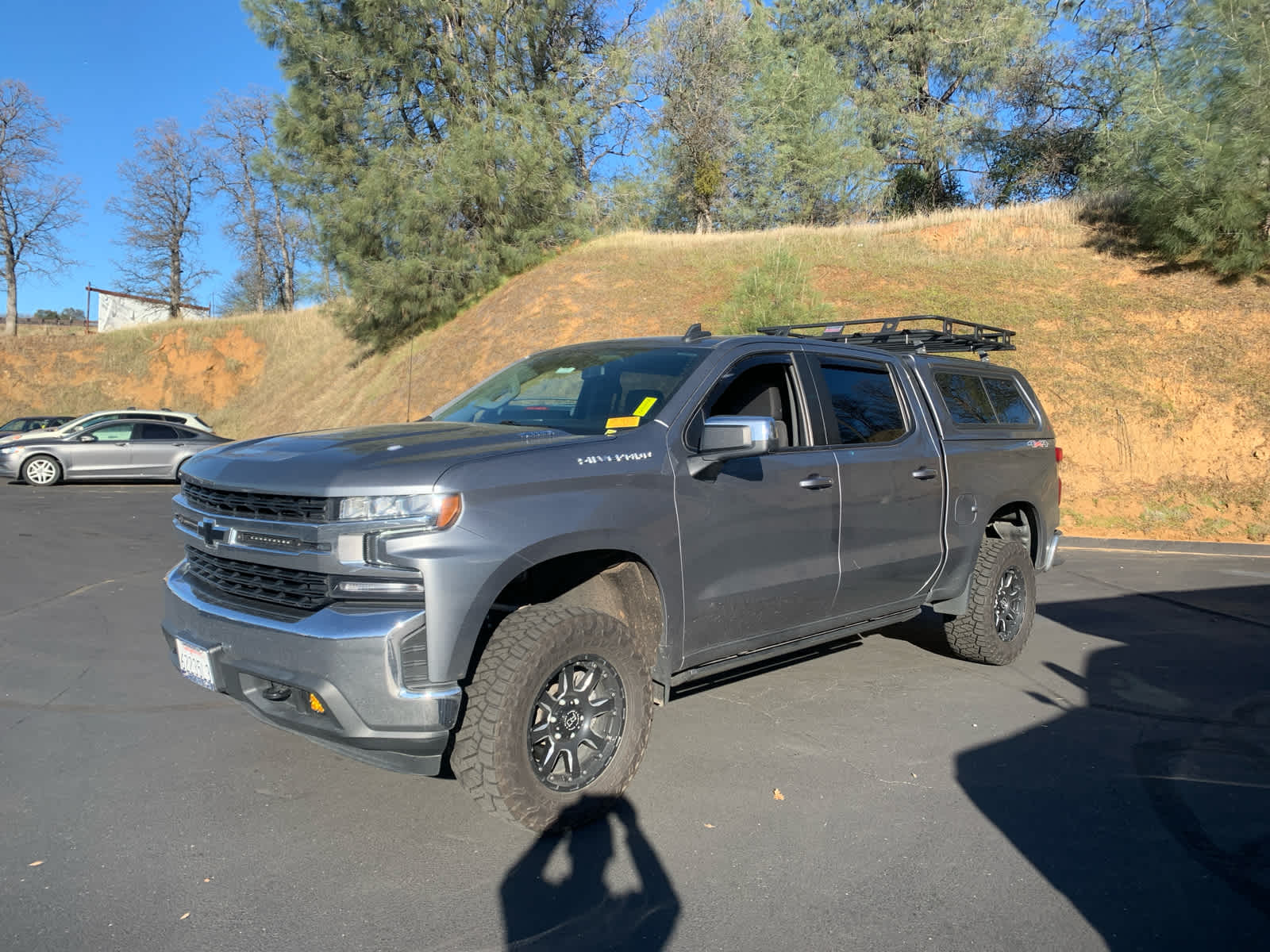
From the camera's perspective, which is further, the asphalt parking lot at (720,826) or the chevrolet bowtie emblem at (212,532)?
the chevrolet bowtie emblem at (212,532)

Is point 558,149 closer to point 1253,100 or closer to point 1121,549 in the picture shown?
point 1253,100

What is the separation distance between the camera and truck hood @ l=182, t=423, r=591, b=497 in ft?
10.6

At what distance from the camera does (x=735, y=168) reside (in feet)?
123

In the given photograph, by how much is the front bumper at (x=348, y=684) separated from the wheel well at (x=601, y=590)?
60 cm

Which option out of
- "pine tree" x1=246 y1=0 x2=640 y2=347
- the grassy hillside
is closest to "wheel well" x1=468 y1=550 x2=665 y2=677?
the grassy hillside

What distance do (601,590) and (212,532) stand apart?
1.64 meters

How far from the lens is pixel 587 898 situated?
3125 mm

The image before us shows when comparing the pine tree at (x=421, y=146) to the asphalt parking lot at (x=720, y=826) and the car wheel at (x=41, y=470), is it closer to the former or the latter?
the car wheel at (x=41, y=470)

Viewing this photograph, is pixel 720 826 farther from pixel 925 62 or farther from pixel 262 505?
pixel 925 62

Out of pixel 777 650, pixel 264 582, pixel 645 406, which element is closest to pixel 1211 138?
pixel 777 650

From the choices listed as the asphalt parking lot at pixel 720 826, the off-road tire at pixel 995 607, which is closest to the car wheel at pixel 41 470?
the asphalt parking lot at pixel 720 826

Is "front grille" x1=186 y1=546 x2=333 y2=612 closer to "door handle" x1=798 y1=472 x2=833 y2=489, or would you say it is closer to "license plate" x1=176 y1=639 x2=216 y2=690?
"license plate" x1=176 y1=639 x2=216 y2=690

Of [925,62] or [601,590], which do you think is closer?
[601,590]

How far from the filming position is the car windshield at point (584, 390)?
4285 mm
